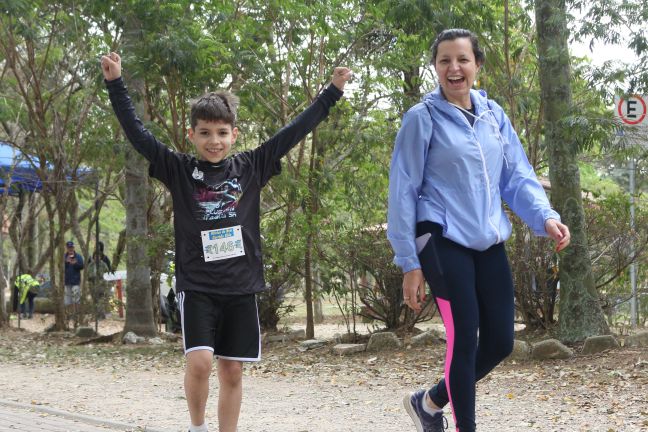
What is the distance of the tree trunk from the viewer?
1016 cm

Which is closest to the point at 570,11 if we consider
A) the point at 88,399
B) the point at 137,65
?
the point at 137,65

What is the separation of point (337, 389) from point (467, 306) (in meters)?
4.54

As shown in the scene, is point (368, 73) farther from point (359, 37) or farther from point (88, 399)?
point (88, 399)

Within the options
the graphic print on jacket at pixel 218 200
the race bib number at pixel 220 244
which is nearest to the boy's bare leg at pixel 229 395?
the race bib number at pixel 220 244

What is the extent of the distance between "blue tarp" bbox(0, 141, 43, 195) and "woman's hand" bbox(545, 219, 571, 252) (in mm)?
15319

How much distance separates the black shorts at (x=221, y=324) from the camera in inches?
194

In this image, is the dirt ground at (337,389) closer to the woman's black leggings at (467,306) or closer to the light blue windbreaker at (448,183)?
the woman's black leggings at (467,306)

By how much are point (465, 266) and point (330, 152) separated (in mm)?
8454

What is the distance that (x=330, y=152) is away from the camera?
12914mm

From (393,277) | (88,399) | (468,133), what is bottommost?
(88,399)

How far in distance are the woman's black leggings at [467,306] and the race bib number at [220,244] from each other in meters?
0.91

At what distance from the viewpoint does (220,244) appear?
16.1ft

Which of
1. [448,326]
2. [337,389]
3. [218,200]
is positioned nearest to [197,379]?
[218,200]

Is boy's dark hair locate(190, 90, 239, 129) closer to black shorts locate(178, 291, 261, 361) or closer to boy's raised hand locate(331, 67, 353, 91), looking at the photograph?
boy's raised hand locate(331, 67, 353, 91)
